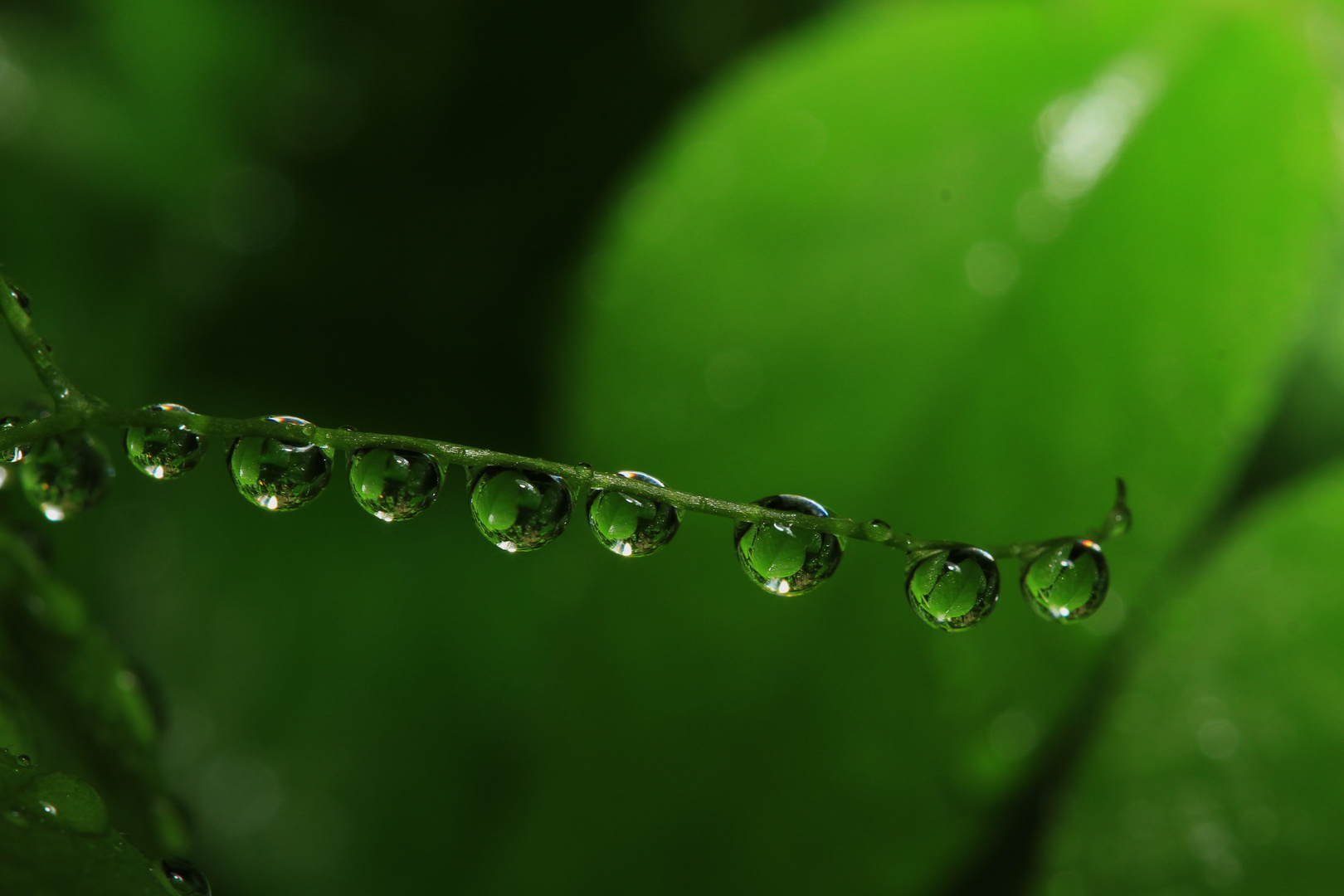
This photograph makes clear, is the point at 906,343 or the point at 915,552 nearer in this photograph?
the point at 915,552

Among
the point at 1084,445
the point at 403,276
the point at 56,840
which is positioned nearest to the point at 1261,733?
the point at 1084,445

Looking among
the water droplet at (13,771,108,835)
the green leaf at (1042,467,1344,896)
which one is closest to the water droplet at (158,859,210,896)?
the water droplet at (13,771,108,835)

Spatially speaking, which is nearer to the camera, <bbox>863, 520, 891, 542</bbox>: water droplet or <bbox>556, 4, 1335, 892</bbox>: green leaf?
<bbox>863, 520, 891, 542</bbox>: water droplet

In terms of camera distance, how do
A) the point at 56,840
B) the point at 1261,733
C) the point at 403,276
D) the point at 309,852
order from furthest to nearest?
the point at 403,276
the point at 309,852
the point at 1261,733
the point at 56,840

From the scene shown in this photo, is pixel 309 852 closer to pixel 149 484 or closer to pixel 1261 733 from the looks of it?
pixel 149 484

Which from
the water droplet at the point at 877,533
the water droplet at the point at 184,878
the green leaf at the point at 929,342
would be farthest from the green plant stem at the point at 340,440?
the green leaf at the point at 929,342

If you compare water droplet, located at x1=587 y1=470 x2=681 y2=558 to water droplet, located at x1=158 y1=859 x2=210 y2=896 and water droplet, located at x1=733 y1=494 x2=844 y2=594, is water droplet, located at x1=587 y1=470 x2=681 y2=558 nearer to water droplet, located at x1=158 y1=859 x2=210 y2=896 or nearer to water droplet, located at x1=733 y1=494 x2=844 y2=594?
water droplet, located at x1=733 y1=494 x2=844 y2=594
